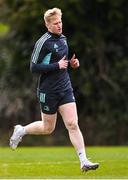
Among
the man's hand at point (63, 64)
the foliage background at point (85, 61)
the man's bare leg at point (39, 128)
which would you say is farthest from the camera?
the foliage background at point (85, 61)

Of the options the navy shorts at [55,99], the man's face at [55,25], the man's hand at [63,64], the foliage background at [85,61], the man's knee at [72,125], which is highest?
the man's face at [55,25]

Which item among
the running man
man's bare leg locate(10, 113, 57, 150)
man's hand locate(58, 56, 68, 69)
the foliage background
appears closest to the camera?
man's hand locate(58, 56, 68, 69)

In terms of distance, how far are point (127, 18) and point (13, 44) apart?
4561mm

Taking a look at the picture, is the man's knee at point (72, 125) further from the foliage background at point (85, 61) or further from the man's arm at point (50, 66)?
the foliage background at point (85, 61)

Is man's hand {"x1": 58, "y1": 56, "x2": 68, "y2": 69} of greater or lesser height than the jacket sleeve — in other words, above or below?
above

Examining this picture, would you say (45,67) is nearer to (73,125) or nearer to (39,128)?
(73,125)

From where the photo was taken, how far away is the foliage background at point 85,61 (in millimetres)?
29641

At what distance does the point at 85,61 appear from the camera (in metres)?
30.9

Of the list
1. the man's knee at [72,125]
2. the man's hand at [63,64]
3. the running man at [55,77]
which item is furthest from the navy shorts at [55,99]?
the man's hand at [63,64]

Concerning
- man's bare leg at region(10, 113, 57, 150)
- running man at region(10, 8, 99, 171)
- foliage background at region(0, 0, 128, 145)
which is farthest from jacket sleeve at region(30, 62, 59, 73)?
foliage background at region(0, 0, 128, 145)

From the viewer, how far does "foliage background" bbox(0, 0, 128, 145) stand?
29641 millimetres

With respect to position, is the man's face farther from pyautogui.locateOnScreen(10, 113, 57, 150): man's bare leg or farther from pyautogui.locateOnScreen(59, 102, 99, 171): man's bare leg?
pyautogui.locateOnScreen(10, 113, 57, 150): man's bare leg

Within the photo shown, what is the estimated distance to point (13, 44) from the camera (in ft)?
104

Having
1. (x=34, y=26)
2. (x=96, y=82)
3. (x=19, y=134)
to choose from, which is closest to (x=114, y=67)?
(x=96, y=82)
